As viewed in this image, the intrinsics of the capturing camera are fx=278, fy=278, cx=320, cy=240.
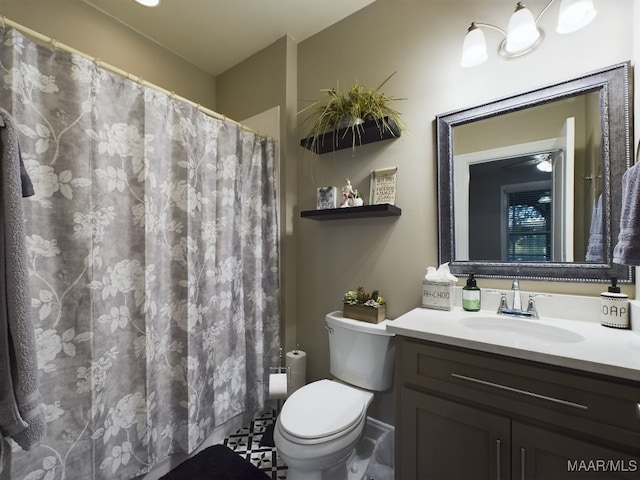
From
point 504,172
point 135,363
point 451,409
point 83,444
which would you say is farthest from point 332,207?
point 83,444

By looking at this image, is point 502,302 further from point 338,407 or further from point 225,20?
point 225,20

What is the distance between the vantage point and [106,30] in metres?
1.76

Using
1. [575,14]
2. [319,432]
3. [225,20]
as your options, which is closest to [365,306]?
[319,432]

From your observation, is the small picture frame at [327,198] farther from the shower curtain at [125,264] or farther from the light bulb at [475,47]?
the light bulb at [475,47]

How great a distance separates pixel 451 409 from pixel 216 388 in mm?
1261

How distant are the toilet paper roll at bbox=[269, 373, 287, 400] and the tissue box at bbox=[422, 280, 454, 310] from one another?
3.15 feet

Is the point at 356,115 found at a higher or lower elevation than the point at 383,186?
higher

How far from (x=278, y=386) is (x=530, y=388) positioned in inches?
51.0

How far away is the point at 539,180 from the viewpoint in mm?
1239

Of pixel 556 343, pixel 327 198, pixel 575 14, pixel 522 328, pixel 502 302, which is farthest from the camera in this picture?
pixel 327 198

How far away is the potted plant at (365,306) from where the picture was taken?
4.87 ft

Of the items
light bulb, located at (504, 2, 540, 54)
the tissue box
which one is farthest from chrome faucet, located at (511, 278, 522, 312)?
light bulb, located at (504, 2, 540, 54)

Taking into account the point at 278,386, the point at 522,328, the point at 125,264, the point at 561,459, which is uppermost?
the point at 125,264

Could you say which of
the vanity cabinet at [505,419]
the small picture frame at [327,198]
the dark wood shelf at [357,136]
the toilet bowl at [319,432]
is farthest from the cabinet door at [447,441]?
the dark wood shelf at [357,136]
